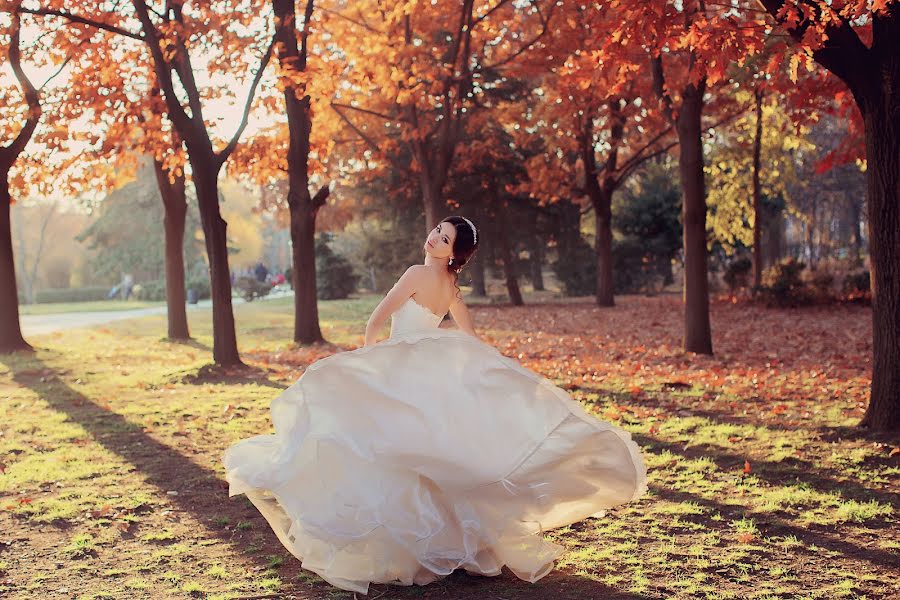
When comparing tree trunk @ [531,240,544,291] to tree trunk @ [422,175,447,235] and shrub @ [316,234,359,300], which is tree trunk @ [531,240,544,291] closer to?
shrub @ [316,234,359,300]

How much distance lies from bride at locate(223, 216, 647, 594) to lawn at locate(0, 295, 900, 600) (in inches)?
7.4

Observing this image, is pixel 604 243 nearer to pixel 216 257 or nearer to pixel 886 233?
pixel 216 257

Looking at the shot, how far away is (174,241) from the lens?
19.4 meters

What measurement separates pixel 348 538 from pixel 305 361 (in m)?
11.1

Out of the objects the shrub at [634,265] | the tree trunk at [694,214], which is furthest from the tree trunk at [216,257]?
the shrub at [634,265]

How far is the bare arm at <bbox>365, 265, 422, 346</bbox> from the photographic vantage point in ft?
17.1

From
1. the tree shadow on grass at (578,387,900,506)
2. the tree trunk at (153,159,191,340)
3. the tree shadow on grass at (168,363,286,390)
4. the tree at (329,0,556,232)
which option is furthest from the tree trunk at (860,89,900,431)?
the tree trunk at (153,159,191,340)

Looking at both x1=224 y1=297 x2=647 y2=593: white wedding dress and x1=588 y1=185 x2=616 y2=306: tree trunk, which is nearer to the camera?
x1=224 y1=297 x2=647 y2=593: white wedding dress

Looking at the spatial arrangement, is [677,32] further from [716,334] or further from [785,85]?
[716,334]

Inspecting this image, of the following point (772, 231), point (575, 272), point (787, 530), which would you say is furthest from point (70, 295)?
point (787, 530)

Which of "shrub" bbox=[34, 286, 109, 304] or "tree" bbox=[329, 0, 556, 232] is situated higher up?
"tree" bbox=[329, 0, 556, 232]

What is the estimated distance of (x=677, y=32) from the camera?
9016mm

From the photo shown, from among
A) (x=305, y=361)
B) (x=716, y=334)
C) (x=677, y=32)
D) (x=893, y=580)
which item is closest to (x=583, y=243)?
(x=716, y=334)

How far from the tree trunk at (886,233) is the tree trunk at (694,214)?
5.57 metres
